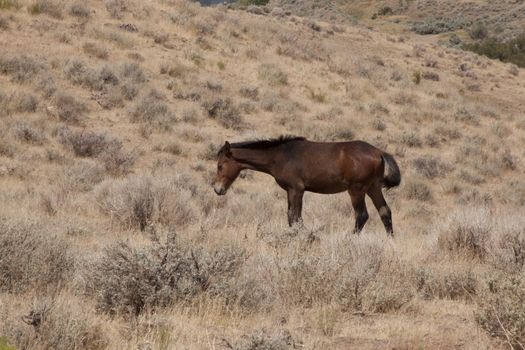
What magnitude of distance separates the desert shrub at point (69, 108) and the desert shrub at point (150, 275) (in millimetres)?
11787

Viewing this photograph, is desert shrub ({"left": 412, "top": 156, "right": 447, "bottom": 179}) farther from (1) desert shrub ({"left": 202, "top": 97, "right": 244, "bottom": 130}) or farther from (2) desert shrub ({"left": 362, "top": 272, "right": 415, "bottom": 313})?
(2) desert shrub ({"left": 362, "top": 272, "right": 415, "bottom": 313})

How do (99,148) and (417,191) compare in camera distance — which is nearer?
(99,148)

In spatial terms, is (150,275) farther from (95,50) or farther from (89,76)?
(95,50)

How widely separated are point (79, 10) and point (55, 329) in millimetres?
21321

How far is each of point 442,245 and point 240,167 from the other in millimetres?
3648

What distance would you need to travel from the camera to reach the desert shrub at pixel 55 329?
401 centimetres

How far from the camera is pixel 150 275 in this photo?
530cm

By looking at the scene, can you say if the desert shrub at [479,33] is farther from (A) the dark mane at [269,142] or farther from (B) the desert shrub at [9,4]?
(A) the dark mane at [269,142]

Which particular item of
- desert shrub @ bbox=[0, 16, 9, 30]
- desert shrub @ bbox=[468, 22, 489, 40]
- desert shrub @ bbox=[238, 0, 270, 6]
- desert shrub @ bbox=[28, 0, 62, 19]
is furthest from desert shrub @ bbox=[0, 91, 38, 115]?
desert shrub @ bbox=[468, 22, 489, 40]

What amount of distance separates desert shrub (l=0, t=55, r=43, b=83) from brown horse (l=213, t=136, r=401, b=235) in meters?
9.93

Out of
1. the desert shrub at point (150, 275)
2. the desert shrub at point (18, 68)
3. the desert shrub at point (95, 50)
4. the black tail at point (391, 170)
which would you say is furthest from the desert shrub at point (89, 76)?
the desert shrub at point (150, 275)

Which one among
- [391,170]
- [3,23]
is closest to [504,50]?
[3,23]

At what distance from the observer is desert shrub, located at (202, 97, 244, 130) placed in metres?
19.7

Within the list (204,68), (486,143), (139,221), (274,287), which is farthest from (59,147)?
(486,143)
